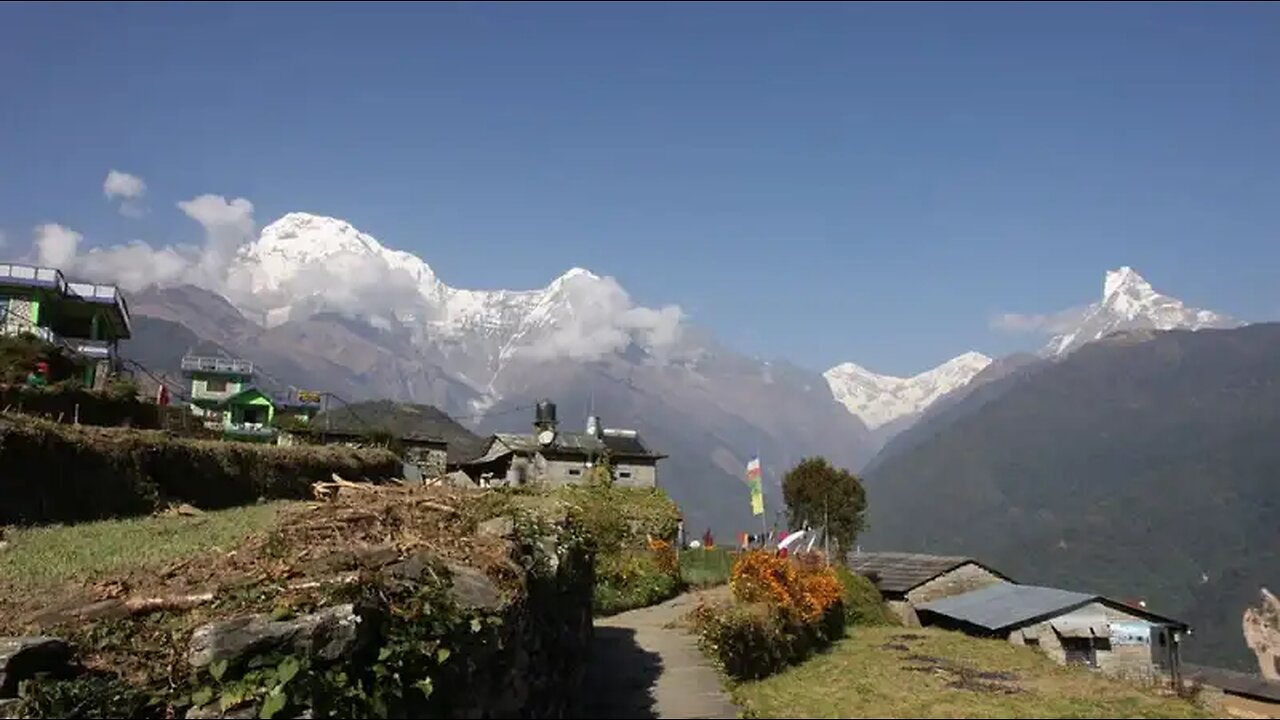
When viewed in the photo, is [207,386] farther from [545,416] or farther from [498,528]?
[498,528]

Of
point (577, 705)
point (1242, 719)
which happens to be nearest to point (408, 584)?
point (577, 705)

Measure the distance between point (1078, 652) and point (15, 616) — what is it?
108 ft

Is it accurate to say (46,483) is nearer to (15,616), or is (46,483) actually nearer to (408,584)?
(15,616)

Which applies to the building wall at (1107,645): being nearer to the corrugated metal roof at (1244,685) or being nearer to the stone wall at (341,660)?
the corrugated metal roof at (1244,685)

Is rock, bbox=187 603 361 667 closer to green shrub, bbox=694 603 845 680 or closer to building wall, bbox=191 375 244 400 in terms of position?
green shrub, bbox=694 603 845 680

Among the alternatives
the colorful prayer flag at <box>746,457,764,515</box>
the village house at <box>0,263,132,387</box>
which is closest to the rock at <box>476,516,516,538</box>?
the colorful prayer flag at <box>746,457,764,515</box>

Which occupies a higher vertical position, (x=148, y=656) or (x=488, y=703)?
(x=148, y=656)

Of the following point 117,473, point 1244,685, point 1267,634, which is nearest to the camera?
point 117,473

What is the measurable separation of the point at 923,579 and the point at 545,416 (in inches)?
1523

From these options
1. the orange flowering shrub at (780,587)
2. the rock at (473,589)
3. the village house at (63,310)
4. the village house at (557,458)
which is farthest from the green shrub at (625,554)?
the village house at (63,310)

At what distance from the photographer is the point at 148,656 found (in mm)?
7875

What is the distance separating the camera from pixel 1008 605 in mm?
34344

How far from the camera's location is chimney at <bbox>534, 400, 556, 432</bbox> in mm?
72812

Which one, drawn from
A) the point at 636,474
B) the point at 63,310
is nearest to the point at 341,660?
the point at 63,310
